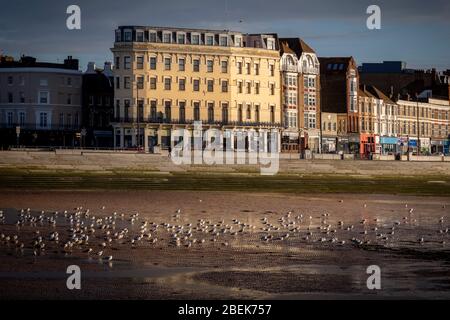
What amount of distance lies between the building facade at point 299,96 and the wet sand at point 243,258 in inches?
3163

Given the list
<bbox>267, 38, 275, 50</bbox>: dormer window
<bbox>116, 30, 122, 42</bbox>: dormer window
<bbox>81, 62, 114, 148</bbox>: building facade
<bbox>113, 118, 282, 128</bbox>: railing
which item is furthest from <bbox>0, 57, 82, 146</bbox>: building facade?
→ <bbox>267, 38, 275, 50</bbox>: dormer window

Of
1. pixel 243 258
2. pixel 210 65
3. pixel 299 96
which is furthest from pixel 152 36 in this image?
pixel 243 258

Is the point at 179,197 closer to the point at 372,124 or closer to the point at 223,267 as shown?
the point at 223,267

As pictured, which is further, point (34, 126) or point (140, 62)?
point (34, 126)

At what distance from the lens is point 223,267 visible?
28.8 meters

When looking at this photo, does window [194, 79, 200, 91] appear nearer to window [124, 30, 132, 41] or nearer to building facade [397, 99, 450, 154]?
window [124, 30, 132, 41]

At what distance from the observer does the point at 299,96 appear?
134 metres

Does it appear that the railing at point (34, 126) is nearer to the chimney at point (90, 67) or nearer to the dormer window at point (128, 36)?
the dormer window at point (128, 36)

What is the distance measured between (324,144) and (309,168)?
149 ft

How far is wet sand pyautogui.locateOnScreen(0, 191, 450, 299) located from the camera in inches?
976

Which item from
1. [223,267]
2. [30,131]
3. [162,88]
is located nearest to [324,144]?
[162,88]

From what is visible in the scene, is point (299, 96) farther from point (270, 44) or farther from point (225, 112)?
point (225, 112)

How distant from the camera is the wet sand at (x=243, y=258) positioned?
24797mm

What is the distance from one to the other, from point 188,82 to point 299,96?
1925cm
